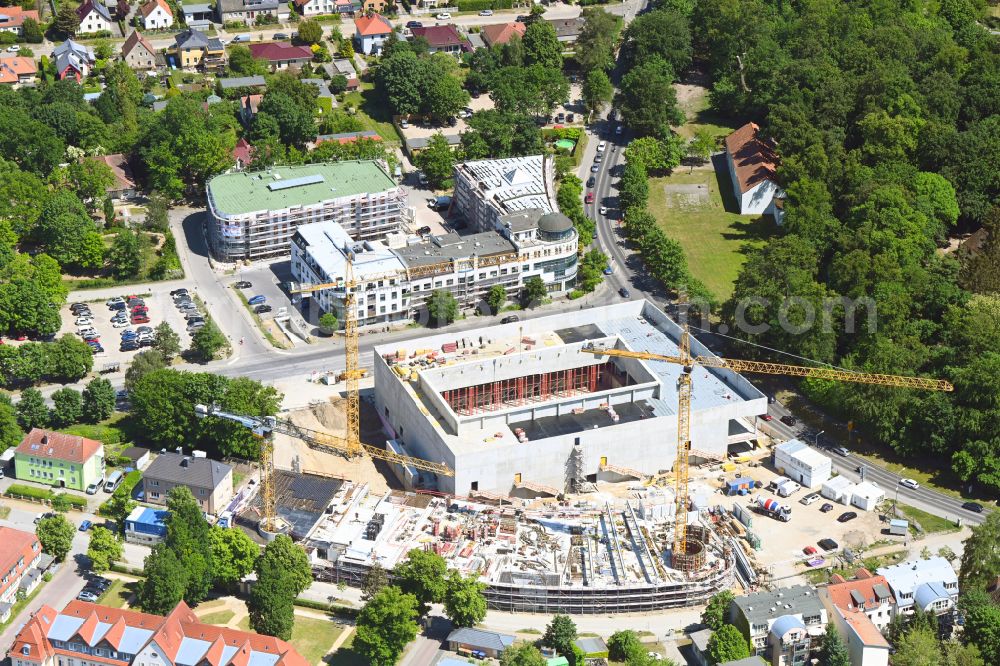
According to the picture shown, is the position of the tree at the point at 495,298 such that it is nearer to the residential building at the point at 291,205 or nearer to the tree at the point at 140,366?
the residential building at the point at 291,205

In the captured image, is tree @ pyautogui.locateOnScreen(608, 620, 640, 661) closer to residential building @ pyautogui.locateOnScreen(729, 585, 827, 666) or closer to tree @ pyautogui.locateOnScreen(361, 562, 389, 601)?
residential building @ pyautogui.locateOnScreen(729, 585, 827, 666)

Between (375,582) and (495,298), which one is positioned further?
(495,298)

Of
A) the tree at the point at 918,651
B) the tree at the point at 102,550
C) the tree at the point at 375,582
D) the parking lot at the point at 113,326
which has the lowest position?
the tree at the point at 918,651

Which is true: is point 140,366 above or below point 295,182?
below

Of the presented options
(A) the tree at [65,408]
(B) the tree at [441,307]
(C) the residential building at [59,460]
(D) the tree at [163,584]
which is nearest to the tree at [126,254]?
(A) the tree at [65,408]

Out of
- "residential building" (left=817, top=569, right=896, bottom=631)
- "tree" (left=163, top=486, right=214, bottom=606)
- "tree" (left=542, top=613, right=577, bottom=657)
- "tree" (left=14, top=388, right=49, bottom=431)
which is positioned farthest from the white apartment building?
"residential building" (left=817, top=569, right=896, bottom=631)

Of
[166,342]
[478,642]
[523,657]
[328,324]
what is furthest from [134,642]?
[328,324]

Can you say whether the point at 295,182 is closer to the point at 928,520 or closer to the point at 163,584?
the point at 163,584
